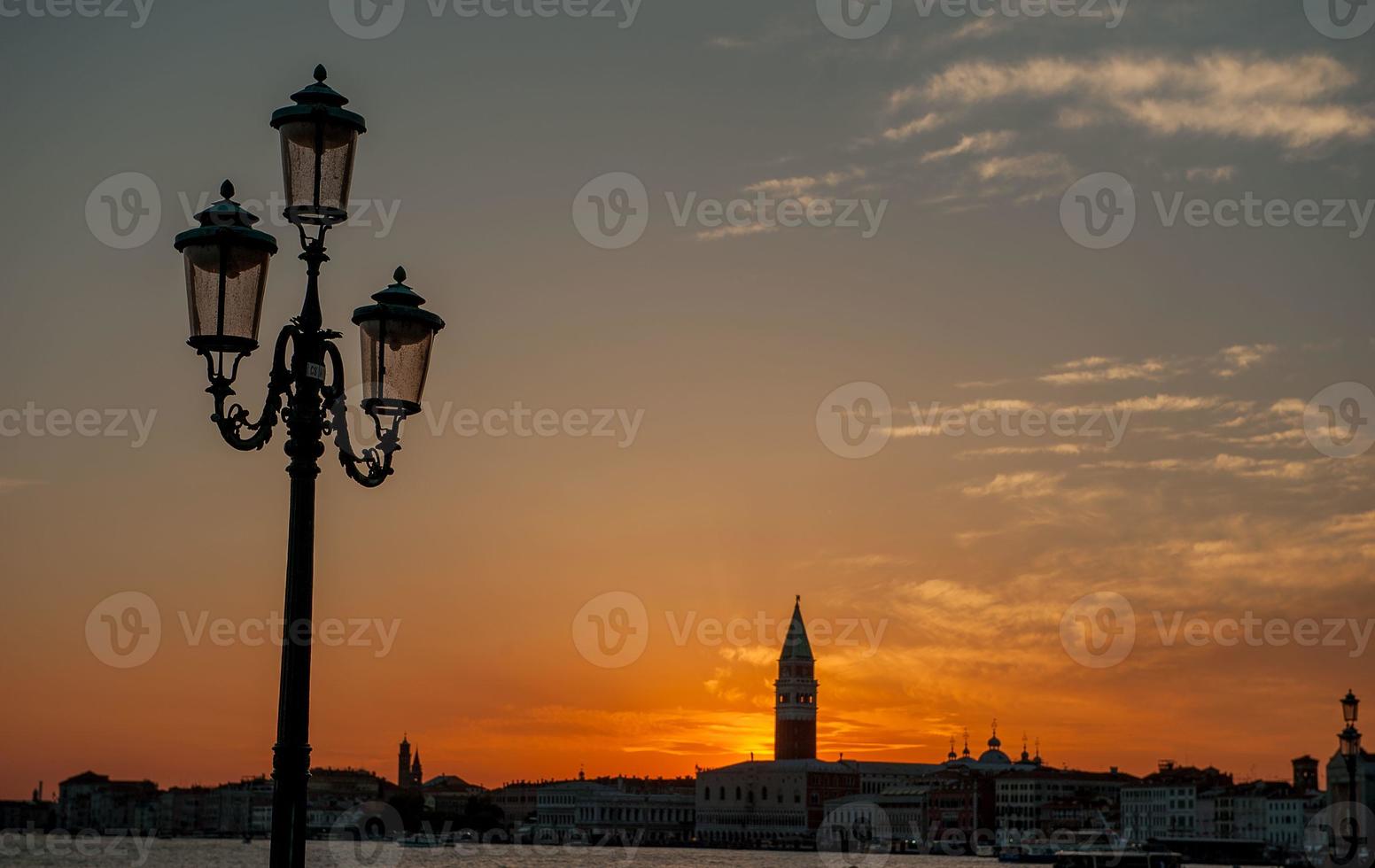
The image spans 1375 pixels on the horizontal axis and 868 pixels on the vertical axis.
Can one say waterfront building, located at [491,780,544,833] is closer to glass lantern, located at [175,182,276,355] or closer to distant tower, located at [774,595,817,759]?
distant tower, located at [774,595,817,759]

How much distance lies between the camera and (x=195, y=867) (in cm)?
9906

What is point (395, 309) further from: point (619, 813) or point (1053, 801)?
point (619, 813)

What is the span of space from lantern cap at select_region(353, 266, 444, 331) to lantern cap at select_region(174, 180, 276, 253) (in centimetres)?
71

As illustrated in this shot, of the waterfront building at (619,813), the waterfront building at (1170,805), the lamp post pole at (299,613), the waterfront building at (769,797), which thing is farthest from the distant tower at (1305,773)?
the lamp post pole at (299,613)

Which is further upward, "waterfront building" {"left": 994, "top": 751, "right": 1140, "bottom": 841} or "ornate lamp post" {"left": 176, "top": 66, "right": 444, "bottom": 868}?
"ornate lamp post" {"left": 176, "top": 66, "right": 444, "bottom": 868}

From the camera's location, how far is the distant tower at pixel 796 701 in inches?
6245

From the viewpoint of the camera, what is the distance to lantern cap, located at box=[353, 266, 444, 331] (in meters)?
8.91

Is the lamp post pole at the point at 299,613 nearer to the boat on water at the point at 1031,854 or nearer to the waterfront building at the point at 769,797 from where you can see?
the boat on water at the point at 1031,854

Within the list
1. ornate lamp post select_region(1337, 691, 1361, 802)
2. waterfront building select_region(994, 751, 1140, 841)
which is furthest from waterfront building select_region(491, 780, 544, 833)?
ornate lamp post select_region(1337, 691, 1361, 802)

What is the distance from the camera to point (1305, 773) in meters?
131

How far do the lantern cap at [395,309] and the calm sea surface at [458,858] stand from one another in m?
85.9

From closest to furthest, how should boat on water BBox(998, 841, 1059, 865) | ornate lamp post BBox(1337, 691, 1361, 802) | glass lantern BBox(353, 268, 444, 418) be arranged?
1. glass lantern BBox(353, 268, 444, 418)
2. ornate lamp post BBox(1337, 691, 1361, 802)
3. boat on water BBox(998, 841, 1059, 865)

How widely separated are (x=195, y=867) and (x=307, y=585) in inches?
3798

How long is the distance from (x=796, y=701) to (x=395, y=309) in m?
152
